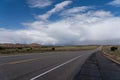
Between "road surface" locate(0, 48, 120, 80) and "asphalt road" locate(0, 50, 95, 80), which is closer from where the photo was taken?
"asphalt road" locate(0, 50, 95, 80)

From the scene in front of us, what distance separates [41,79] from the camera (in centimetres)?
1156

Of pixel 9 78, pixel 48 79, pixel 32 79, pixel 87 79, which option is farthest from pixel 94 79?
pixel 9 78

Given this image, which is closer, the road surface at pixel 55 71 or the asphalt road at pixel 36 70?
the asphalt road at pixel 36 70

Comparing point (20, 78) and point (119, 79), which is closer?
point (20, 78)

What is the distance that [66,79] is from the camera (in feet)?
38.9

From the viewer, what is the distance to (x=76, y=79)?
39.1 ft

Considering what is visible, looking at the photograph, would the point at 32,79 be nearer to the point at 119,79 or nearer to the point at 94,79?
the point at 94,79

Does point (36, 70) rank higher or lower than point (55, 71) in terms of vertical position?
higher

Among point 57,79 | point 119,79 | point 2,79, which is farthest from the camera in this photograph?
point 119,79

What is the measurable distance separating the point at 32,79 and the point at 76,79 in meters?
2.24

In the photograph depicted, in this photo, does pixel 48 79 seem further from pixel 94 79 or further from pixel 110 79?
pixel 110 79

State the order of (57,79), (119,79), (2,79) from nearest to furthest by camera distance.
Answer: (2,79) < (57,79) < (119,79)

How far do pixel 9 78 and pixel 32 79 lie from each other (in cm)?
115

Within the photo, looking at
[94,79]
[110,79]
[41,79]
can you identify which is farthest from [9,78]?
[110,79]
